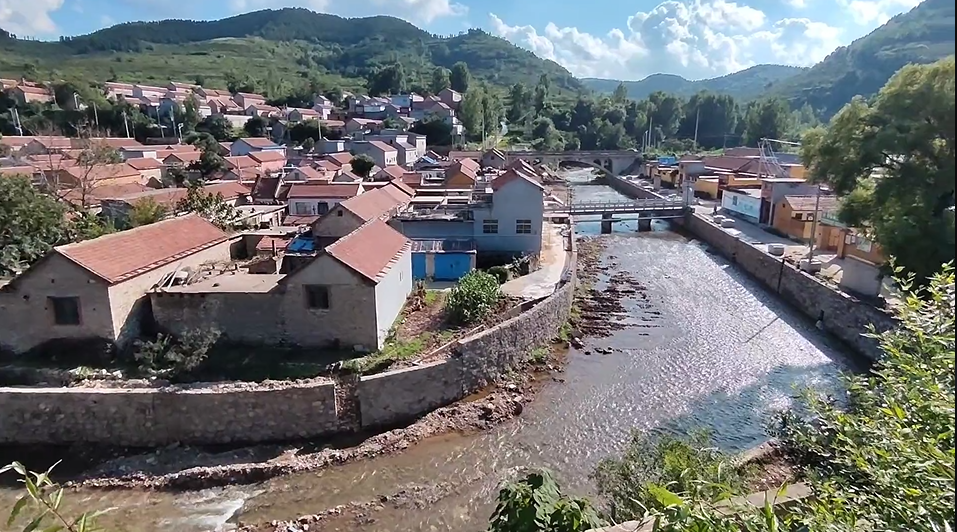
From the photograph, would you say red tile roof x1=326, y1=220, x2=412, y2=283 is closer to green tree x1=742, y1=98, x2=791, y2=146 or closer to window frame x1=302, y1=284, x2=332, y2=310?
window frame x1=302, y1=284, x2=332, y2=310

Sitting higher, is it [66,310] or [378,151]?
[378,151]

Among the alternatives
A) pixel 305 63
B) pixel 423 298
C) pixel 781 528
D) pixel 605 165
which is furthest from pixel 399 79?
pixel 781 528

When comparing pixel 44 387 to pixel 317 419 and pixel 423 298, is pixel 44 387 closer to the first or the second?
pixel 317 419

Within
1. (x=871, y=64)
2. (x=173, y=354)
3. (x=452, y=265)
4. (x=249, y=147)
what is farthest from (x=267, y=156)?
(x=871, y=64)

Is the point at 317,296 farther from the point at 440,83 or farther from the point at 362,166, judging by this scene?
the point at 440,83

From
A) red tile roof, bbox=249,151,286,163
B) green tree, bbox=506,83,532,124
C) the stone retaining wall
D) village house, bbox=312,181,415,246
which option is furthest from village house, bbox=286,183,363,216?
green tree, bbox=506,83,532,124

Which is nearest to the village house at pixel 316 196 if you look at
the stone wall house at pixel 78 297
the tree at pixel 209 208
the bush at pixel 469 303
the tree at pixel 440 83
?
the tree at pixel 209 208

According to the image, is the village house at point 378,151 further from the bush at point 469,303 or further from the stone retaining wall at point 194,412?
the stone retaining wall at point 194,412
